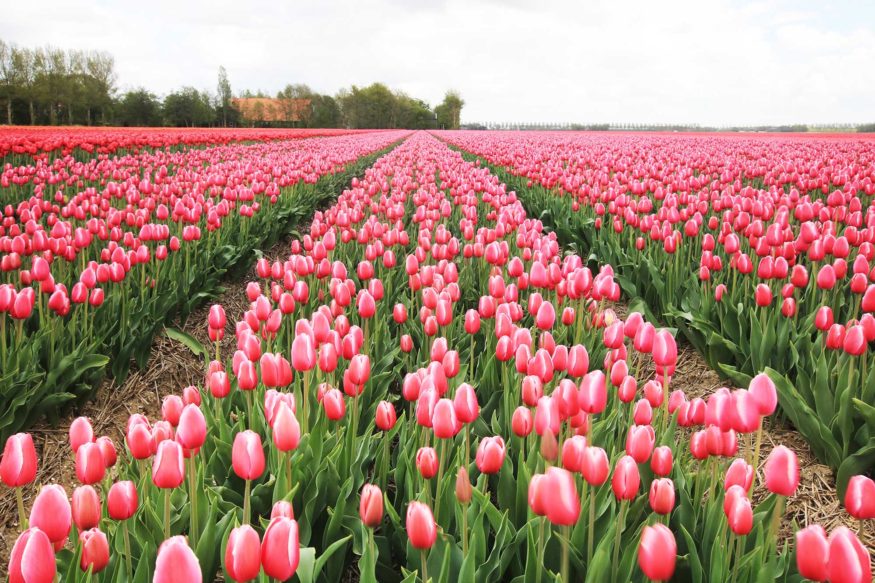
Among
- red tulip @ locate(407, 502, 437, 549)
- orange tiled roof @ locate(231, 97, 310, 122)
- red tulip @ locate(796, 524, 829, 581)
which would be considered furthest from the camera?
orange tiled roof @ locate(231, 97, 310, 122)

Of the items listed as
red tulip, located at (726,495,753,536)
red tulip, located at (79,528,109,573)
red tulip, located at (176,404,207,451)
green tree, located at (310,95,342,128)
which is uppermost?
green tree, located at (310,95,342,128)

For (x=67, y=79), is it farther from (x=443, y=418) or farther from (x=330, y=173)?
(x=443, y=418)

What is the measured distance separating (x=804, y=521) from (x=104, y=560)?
109 inches

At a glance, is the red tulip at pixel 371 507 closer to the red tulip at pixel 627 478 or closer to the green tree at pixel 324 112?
the red tulip at pixel 627 478

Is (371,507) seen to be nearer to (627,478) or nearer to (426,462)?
(426,462)

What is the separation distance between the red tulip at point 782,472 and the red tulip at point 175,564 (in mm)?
1174

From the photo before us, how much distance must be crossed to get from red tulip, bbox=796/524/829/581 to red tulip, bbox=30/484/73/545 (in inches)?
56.6

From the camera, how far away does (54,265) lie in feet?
15.7

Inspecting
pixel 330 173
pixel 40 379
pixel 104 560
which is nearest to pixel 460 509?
pixel 104 560

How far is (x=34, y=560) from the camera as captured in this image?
3.59 ft

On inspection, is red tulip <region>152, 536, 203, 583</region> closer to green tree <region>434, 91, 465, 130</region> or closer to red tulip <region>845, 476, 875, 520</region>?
red tulip <region>845, 476, 875, 520</region>

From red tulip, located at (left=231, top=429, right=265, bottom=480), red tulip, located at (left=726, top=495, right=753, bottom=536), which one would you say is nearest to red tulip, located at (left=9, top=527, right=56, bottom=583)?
red tulip, located at (left=231, top=429, right=265, bottom=480)

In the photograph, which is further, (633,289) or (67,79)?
(67,79)

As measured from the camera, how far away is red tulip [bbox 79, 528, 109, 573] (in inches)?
55.5
